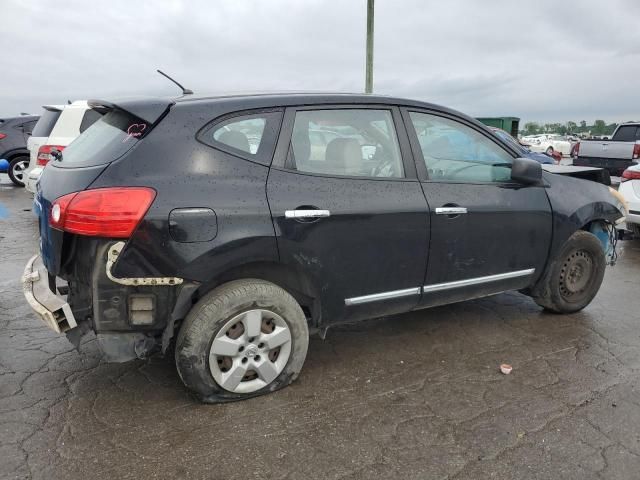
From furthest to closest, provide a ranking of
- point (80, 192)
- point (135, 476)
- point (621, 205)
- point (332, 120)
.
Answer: point (621, 205) < point (332, 120) < point (80, 192) < point (135, 476)

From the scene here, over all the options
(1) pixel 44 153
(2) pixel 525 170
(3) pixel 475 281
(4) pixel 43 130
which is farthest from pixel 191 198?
(4) pixel 43 130

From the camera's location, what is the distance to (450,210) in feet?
11.4

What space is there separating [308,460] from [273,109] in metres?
1.90

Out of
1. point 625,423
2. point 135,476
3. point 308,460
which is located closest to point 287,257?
point 308,460

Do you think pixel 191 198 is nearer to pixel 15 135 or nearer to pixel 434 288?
pixel 434 288

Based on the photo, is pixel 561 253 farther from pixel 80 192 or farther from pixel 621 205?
pixel 80 192

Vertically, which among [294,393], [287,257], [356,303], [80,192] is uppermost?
[80,192]

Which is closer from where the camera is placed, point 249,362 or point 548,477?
point 548,477

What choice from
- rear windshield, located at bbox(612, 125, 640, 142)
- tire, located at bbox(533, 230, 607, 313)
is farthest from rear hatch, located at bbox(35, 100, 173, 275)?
rear windshield, located at bbox(612, 125, 640, 142)

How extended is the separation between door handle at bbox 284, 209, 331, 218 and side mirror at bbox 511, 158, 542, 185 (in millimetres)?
1594

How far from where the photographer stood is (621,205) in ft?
15.1

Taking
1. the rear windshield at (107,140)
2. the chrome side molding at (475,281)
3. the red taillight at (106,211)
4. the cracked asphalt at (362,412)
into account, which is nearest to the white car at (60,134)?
the cracked asphalt at (362,412)

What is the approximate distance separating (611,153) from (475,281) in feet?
40.3

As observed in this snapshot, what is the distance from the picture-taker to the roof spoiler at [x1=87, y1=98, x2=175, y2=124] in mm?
2824
